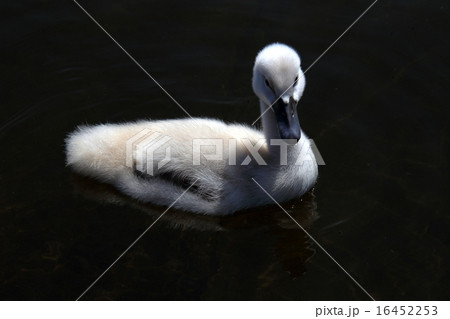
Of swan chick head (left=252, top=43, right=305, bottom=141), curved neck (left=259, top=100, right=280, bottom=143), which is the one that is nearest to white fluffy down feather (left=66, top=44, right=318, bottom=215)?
curved neck (left=259, top=100, right=280, bottom=143)

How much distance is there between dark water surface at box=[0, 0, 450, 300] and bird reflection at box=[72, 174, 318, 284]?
1 cm

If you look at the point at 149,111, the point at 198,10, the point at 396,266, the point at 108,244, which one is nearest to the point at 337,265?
the point at 396,266

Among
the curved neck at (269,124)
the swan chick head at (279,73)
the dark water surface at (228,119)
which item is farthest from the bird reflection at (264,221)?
the swan chick head at (279,73)

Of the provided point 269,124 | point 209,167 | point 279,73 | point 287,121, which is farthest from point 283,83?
point 209,167

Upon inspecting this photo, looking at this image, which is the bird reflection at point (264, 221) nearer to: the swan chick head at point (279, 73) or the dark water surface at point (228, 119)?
the dark water surface at point (228, 119)

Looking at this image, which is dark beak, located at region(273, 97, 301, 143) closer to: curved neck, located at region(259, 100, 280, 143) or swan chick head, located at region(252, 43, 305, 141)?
swan chick head, located at region(252, 43, 305, 141)

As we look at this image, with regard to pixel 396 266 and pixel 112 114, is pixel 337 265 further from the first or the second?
pixel 112 114

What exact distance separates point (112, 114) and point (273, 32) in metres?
1.86

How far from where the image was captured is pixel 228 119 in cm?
691

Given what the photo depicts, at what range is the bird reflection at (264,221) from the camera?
19.4 feet

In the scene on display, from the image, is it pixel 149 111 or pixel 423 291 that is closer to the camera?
pixel 423 291

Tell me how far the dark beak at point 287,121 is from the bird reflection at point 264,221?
0.80 m

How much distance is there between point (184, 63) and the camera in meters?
7.43

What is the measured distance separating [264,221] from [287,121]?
0.94 m
